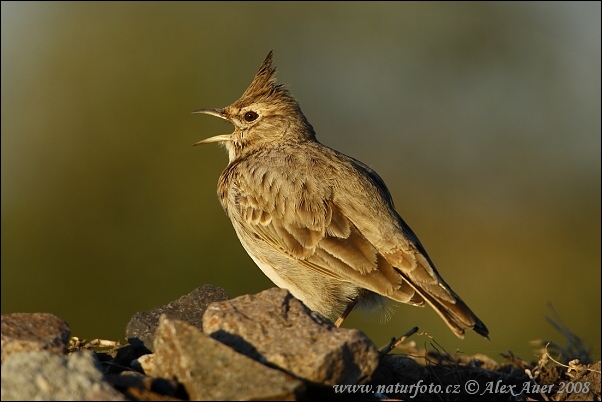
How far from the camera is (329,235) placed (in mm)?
7250

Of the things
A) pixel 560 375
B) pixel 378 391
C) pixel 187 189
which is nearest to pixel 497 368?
pixel 560 375

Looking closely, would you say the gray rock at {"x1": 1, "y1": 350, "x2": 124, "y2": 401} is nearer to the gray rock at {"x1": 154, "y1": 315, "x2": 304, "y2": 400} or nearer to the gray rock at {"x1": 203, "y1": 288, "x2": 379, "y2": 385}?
the gray rock at {"x1": 154, "y1": 315, "x2": 304, "y2": 400}

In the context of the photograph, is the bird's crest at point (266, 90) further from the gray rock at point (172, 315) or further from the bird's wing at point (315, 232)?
the gray rock at point (172, 315)

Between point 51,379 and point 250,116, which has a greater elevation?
point 250,116

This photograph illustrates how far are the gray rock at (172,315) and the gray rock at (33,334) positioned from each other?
102cm

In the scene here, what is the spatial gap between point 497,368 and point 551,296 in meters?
6.34

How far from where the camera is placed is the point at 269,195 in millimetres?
7746

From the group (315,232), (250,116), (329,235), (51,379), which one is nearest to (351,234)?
(329,235)

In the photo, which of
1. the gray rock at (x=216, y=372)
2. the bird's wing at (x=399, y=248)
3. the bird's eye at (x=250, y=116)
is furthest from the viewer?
the bird's eye at (x=250, y=116)

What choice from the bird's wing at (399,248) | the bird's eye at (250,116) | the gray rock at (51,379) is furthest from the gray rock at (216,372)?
the bird's eye at (250,116)

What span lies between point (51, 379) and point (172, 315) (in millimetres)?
2139

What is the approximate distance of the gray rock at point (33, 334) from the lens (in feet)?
15.8

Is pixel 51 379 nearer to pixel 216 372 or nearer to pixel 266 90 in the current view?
pixel 216 372

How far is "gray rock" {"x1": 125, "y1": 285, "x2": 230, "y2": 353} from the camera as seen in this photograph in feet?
20.3
